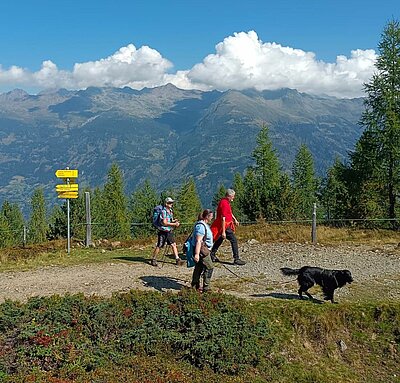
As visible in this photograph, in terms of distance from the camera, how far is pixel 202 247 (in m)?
10.3

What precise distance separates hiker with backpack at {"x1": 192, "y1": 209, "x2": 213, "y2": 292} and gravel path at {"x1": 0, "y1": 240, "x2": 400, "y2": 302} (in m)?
1.22

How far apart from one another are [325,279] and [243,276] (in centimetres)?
312

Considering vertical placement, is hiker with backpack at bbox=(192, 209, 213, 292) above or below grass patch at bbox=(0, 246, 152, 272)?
above

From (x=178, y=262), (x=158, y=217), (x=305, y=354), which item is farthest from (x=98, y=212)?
(x=305, y=354)

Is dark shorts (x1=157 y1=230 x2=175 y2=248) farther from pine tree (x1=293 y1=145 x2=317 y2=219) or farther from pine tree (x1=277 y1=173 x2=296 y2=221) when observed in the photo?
pine tree (x1=293 y1=145 x2=317 y2=219)

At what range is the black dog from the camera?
33.7 feet

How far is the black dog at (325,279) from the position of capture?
10281 millimetres

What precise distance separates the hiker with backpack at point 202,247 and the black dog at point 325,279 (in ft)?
7.30

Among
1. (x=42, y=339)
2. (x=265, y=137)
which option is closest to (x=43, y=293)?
(x=42, y=339)

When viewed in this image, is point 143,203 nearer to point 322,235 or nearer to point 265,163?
point 265,163

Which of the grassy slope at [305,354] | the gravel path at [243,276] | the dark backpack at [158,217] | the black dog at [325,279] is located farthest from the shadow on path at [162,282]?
the black dog at [325,279]

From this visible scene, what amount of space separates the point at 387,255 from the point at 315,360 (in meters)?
8.04

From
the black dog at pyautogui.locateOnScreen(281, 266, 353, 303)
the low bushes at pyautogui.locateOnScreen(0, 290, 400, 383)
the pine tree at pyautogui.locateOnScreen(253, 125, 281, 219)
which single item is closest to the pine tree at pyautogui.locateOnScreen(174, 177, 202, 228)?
the pine tree at pyautogui.locateOnScreen(253, 125, 281, 219)

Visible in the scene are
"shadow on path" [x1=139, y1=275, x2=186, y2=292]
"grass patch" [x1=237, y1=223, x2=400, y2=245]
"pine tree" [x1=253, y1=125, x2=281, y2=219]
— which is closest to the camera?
"shadow on path" [x1=139, y1=275, x2=186, y2=292]
